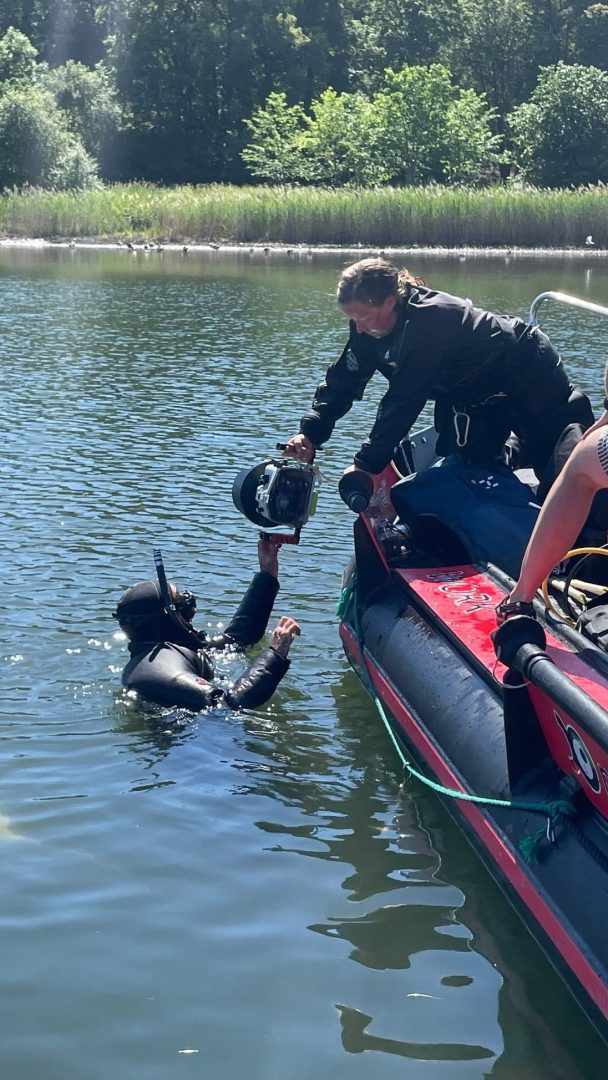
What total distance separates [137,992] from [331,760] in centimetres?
190

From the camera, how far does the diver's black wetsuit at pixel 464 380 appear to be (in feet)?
18.9

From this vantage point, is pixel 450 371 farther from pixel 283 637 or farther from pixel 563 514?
pixel 563 514

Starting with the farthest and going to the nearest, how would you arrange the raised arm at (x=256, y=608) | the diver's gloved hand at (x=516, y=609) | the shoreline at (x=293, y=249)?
the shoreline at (x=293, y=249)
the raised arm at (x=256, y=608)
the diver's gloved hand at (x=516, y=609)

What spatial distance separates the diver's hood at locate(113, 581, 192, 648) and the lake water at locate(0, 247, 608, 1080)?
1.37 feet

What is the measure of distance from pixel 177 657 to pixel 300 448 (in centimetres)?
137

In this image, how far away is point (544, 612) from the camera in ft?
15.0

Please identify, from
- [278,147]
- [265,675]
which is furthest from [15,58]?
[265,675]

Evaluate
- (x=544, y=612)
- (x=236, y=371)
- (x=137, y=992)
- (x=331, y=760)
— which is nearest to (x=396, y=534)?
(x=331, y=760)

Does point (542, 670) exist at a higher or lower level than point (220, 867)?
higher

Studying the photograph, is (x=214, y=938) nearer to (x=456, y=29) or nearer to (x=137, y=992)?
(x=137, y=992)

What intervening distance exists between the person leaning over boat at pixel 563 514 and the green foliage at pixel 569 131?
43.9 metres

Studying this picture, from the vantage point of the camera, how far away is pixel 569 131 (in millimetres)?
46031

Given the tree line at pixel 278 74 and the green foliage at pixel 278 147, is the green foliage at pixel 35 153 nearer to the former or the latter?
the tree line at pixel 278 74

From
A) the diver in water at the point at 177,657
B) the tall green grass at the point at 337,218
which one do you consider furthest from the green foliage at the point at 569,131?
the diver in water at the point at 177,657
